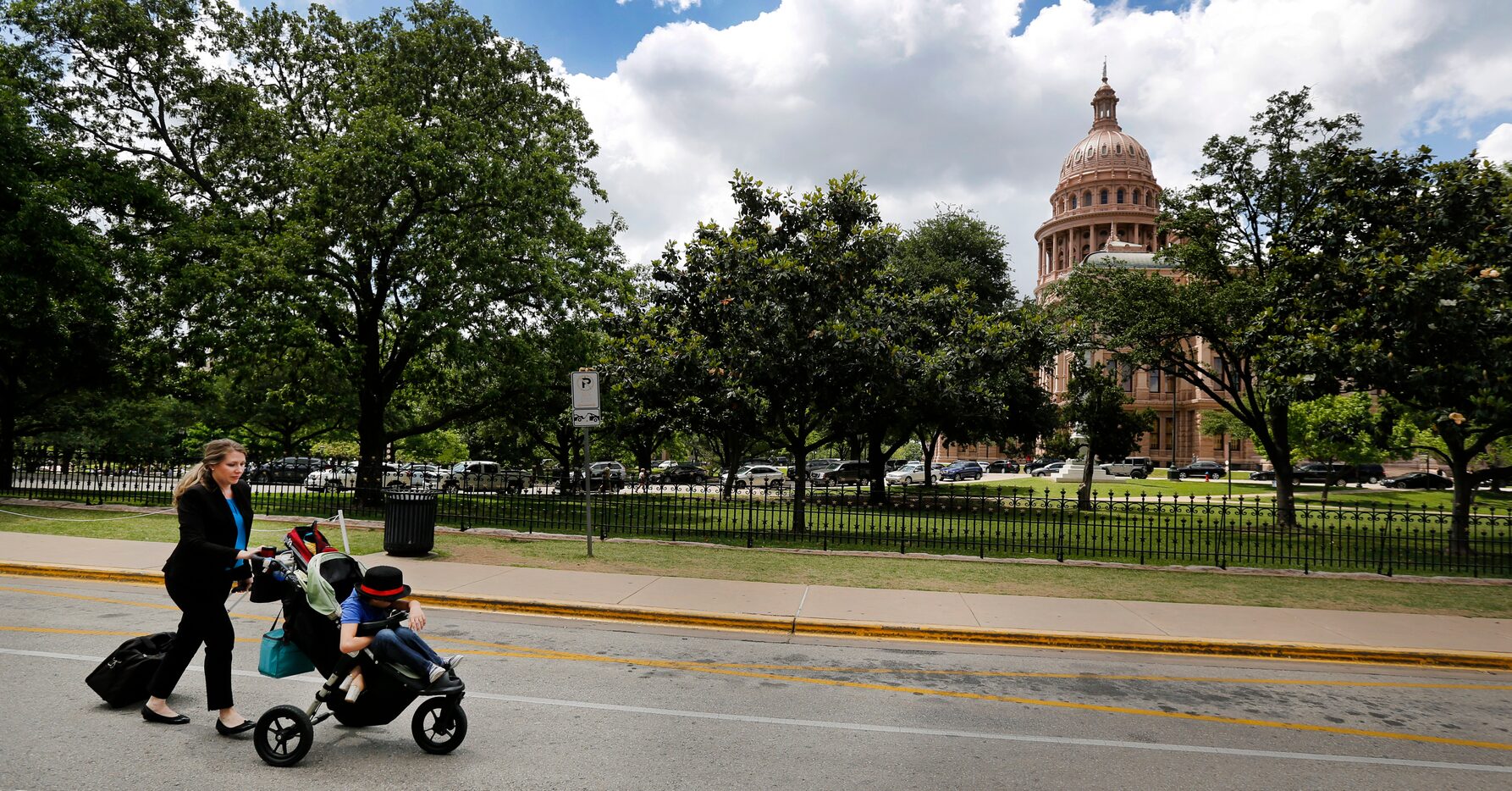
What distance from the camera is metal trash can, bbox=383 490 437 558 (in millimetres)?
12984

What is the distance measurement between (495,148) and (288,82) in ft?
23.5

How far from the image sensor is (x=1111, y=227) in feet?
349

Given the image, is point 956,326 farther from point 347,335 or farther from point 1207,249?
point 347,335

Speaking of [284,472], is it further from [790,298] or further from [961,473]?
→ [961,473]

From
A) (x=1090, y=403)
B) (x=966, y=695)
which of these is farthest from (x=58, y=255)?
(x=1090, y=403)

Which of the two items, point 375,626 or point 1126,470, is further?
point 1126,470

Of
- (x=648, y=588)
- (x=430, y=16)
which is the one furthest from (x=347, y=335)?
(x=648, y=588)

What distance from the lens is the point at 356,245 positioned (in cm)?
2139

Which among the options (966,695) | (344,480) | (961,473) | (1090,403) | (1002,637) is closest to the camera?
(966,695)

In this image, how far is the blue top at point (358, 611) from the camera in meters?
4.66

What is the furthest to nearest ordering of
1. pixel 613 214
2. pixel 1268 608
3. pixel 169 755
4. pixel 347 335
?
1. pixel 613 214
2. pixel 347 335
3. pixel 1268 608
4. pixel 169 755

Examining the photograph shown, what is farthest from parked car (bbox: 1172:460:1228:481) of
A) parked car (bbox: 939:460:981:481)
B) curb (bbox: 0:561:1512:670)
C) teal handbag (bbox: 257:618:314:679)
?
teal handbag (bbox: 257:618:314:679)

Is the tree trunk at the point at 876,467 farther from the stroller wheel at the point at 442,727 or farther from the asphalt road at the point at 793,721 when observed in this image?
the stroller wheel at the point at 442,727

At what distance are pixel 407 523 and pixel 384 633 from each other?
9.06m
